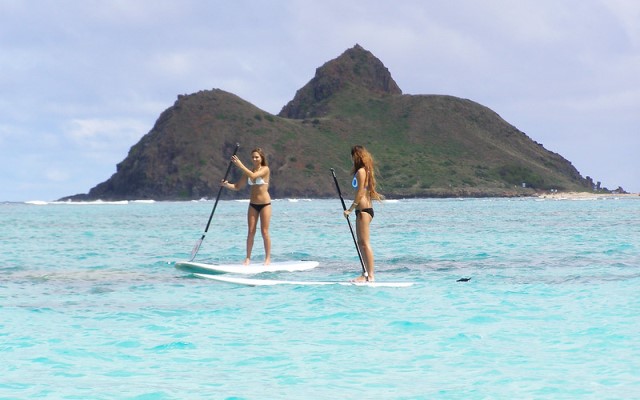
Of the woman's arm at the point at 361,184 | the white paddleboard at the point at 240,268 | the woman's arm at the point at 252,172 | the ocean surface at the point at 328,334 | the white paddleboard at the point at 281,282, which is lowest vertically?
the ocean surface at the point at 328,334

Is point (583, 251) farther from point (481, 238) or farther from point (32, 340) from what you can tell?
point (32, 340)

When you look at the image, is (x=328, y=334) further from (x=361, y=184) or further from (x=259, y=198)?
(x=259, y=198)

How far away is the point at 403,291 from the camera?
632 inches

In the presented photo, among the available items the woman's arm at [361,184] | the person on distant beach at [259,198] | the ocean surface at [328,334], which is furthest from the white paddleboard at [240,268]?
the woman's arm at [361,184]

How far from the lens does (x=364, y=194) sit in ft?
52.4

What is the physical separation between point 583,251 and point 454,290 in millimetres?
10929

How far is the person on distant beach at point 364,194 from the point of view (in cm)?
1572

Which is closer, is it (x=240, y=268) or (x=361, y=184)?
(x=361, y=184)

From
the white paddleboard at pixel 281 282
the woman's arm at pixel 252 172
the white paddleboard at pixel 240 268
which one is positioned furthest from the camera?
the white paddleboard at pixel 240 268

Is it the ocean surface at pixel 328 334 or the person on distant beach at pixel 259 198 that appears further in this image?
the person on distant beach at pixel 259 198

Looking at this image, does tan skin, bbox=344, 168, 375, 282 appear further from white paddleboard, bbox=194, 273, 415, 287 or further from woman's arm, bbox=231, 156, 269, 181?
woman's arm, bbox=231, 156, 269, 181

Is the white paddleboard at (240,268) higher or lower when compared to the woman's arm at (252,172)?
lower

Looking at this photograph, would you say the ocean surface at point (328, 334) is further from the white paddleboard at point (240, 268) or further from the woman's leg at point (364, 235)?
the woman's leg at point (364, 235)

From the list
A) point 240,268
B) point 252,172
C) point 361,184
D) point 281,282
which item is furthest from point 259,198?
point 361,184
